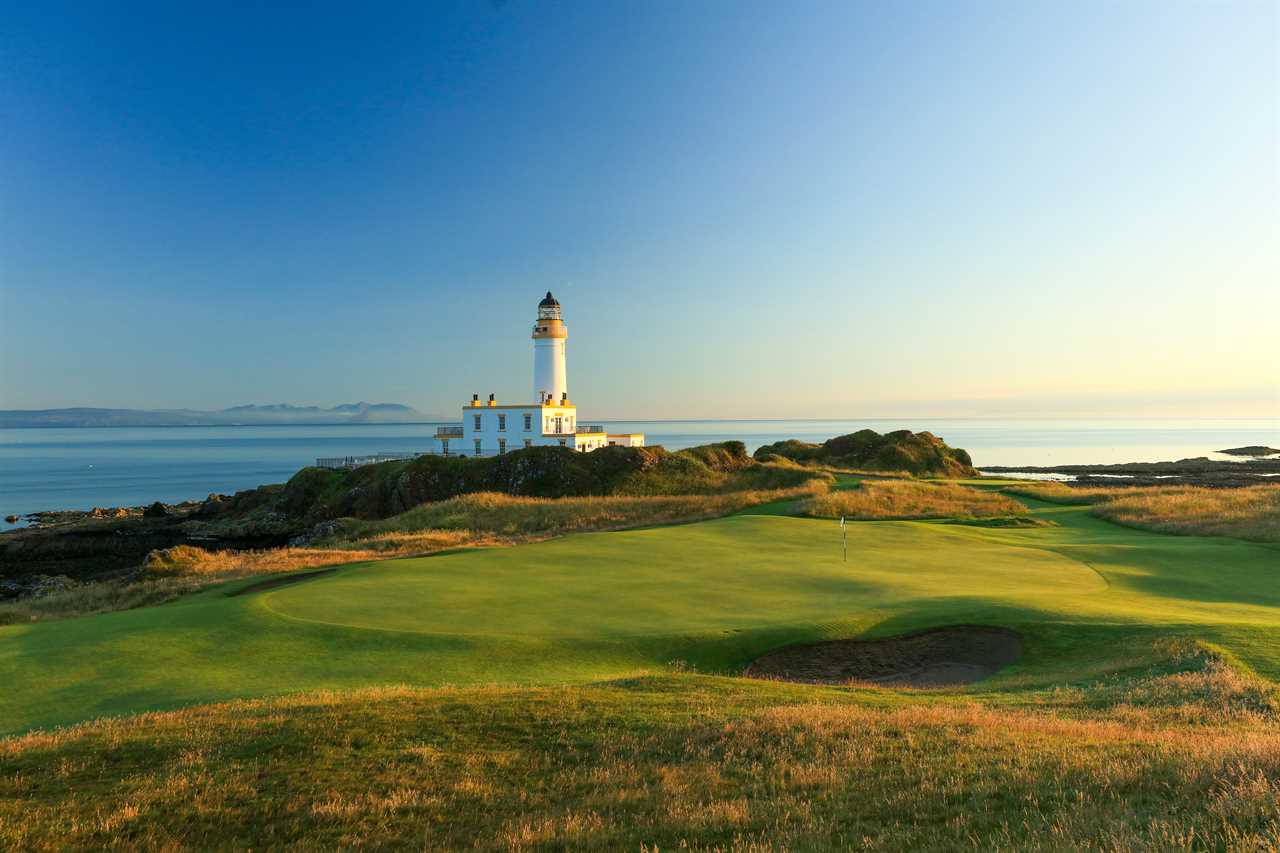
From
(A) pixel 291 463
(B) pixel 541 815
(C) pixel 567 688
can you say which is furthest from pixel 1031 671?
(A) pixel 291 463

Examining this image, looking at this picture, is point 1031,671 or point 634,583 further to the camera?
point 634,583

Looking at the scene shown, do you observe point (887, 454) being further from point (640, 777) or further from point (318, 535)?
point (640, 777)

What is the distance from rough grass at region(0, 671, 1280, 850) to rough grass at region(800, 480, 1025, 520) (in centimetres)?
2903

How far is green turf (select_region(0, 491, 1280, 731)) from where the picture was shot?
13594mm

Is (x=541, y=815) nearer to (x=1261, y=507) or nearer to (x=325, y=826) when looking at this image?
(x=325, y=826)

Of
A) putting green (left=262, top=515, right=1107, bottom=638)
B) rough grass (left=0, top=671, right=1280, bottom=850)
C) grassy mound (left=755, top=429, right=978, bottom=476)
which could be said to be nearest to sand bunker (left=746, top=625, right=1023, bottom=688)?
putting green (left=262, top=515, right=1107, bottom=638)

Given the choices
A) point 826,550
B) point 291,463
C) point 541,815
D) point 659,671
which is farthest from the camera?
point 291,463

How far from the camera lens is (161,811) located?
7.51m

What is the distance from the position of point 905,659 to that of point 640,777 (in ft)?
30.7

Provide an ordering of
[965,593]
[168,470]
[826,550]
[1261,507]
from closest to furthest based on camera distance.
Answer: [965,593] < [826,550] < [1261,507] < [168,470]

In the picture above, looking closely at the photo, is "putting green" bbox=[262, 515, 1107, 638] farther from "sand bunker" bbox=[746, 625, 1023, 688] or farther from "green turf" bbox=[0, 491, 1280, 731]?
"sand bunker" bbox=[746, 625, 1023, 688]

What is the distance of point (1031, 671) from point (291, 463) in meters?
161

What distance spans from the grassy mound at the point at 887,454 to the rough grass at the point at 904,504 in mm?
28355

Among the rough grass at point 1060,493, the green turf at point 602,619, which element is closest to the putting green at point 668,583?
the green turf at point 602,619
